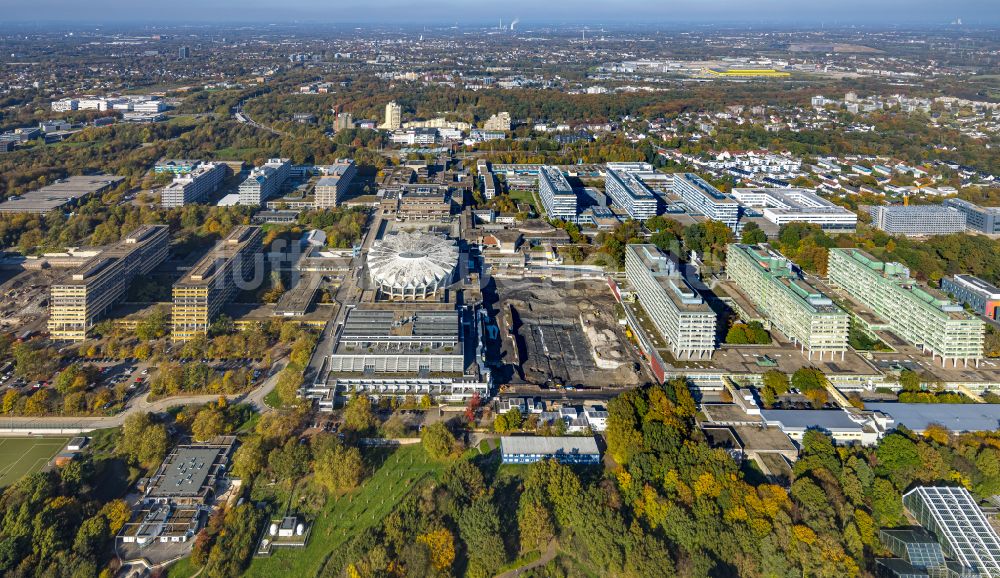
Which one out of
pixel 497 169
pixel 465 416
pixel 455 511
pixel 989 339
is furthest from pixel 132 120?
pixel 989 339

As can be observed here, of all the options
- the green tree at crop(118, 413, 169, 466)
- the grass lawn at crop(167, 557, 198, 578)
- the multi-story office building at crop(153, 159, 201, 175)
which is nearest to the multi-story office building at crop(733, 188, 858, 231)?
the green tree at crop(118, 413, 169, 466)

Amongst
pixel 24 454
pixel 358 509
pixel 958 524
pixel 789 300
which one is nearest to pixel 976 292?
pixel 789 300

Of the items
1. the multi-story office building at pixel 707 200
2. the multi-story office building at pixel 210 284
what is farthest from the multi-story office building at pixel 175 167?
the multi-story office building at pixel 707 200

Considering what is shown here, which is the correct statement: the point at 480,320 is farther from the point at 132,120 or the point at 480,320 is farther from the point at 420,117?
the point at 132,120

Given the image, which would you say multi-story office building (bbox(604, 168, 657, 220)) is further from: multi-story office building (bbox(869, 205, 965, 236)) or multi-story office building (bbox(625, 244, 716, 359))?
multi-story office building (bbox(869, 205, 965, 236))

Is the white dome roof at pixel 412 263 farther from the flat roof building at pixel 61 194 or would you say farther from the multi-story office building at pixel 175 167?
the multi-story office building at pixel 175 167

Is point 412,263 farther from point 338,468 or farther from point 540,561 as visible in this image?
point 540,561
